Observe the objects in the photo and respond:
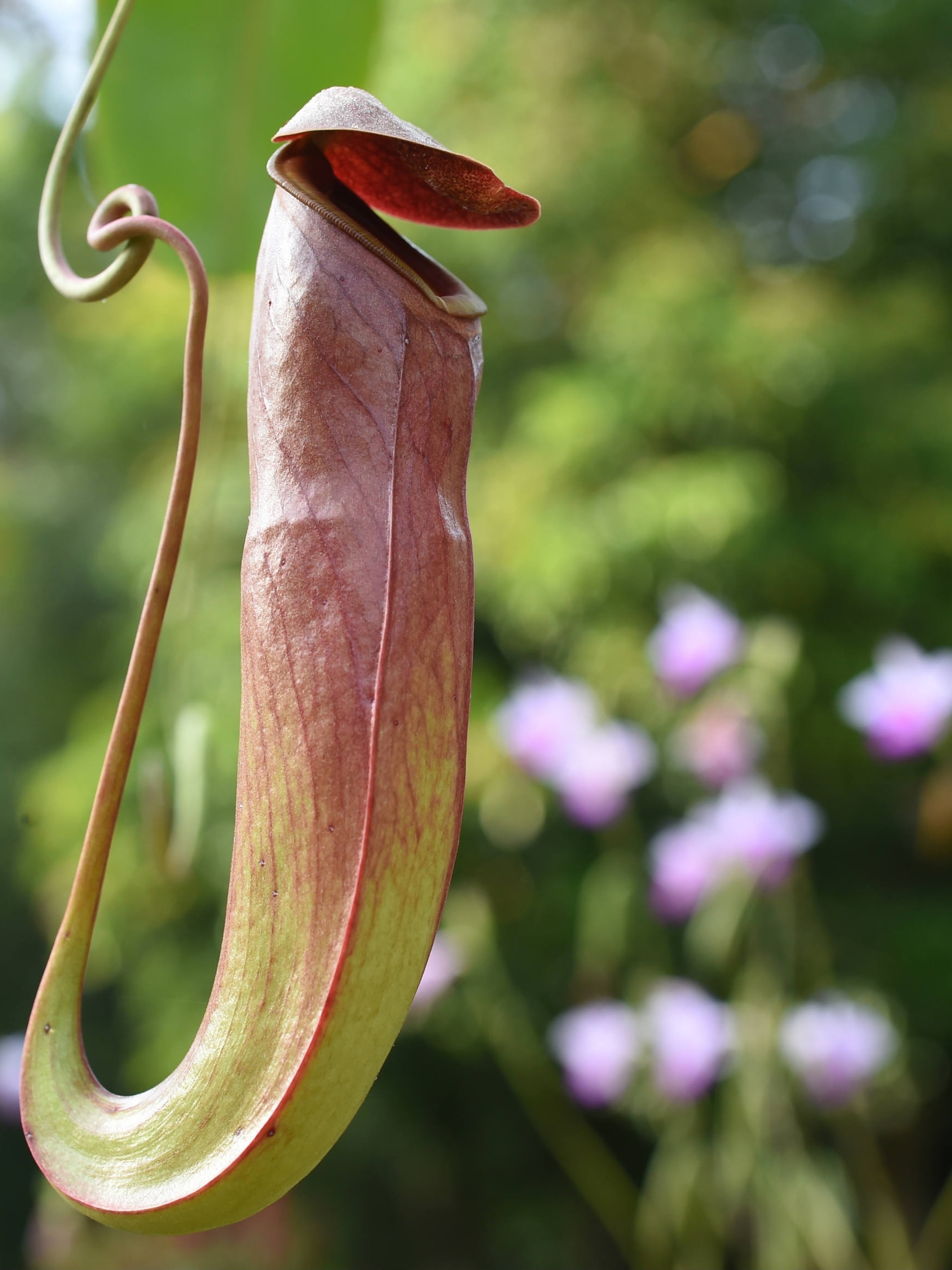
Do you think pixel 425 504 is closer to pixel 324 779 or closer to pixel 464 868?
pixel 324 779

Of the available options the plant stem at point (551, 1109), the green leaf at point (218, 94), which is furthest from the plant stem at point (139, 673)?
the plant stem at point (551, 1109)

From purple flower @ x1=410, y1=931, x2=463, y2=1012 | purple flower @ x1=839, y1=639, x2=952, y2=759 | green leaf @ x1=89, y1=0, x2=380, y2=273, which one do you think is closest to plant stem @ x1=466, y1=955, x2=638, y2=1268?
purple flower @ x1=410, y1=931, x2=463, y2=1012

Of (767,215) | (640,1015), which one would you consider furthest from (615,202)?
(640,1015)

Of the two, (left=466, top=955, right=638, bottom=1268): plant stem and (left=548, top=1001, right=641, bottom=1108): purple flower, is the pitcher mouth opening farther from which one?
(left=466, top=955, right=638, bottom=1268): plant stem

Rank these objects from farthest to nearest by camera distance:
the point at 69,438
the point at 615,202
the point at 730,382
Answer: the point at 69,438, the point at 615,202, the point at 730,382

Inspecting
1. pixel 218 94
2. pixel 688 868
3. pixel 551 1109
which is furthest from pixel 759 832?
pixel 551 1109

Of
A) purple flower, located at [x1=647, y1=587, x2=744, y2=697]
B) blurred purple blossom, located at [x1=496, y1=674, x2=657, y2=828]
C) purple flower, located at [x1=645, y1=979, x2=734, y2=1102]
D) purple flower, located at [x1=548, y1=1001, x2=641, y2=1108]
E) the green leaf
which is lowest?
purple flower, located at [x1=548, y1=1001, x2=641, y2=1108]
